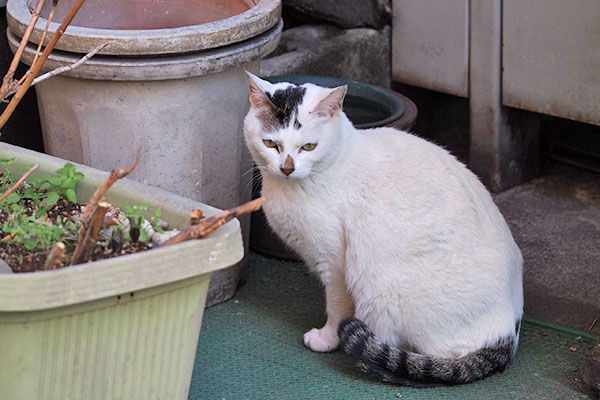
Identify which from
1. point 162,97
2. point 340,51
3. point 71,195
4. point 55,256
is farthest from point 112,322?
point 340,51

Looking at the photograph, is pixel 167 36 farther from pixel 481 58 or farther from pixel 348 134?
pixel 481 58

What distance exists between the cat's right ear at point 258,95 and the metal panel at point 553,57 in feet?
4.88

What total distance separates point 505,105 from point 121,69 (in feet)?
6.07

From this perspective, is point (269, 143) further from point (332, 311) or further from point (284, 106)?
point (332, 311)

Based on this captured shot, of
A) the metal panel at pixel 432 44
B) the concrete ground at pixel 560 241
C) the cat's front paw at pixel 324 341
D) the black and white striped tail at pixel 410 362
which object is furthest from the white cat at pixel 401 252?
the metal panel at pixel 432 44

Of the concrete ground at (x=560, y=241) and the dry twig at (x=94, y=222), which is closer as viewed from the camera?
the dry twig at (x=94, y=222)

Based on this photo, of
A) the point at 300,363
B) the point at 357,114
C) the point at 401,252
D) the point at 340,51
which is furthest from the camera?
the point at 340,51

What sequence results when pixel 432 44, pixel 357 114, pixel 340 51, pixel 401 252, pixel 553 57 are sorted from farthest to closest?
pixel 340 51 < pixel 432 44 < pixel 357 114 < pixel 553 57 < pixel 401 252

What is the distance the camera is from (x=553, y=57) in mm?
3277

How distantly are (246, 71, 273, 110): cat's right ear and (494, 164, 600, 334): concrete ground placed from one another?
1.26 meters

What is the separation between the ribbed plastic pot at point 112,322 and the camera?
158 cm

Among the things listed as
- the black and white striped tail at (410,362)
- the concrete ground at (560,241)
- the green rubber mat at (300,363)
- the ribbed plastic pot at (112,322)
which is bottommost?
the concrete ground at (560,241)

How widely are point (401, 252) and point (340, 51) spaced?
169cm

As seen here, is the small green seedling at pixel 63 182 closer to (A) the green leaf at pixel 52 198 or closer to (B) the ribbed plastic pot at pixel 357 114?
(A) the green leaf at pixel 52 198
